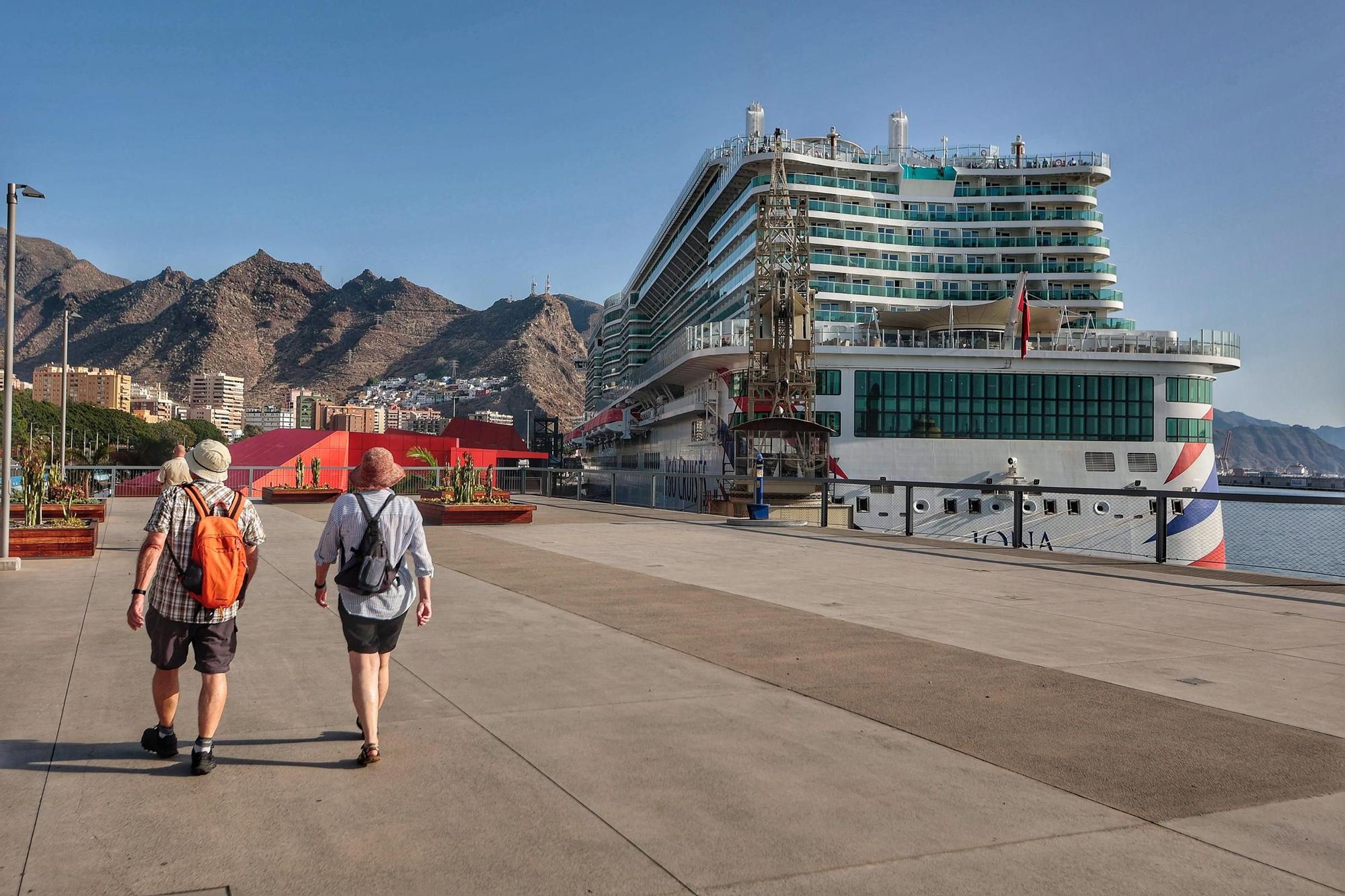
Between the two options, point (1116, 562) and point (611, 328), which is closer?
point (1116, 562)

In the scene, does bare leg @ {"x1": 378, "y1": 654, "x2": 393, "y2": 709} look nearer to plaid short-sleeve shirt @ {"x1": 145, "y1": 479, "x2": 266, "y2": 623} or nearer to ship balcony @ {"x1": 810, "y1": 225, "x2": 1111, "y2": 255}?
plaid short-sleeve shirt @ {"x1": 145, "y1": 479, "x2": 266, "y2": 623}

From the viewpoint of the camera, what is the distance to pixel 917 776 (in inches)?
189

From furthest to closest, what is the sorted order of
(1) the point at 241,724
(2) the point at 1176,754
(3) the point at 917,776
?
(1) the point at 241,724, (2) the point at 1176,754, (3) the point at 917,776

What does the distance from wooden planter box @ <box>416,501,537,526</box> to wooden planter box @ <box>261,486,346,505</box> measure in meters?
9.06

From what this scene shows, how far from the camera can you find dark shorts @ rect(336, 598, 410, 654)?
16.5 feet

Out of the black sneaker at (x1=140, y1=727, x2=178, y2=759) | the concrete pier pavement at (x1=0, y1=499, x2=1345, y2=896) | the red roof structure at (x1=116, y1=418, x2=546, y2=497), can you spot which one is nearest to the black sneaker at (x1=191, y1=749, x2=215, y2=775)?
the concrete pier pavement at (x1=0, y1=499, x2=1345, y2=896)

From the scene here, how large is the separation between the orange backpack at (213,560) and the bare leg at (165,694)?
43 centimetres

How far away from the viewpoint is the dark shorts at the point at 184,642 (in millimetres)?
4918

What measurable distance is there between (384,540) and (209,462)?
41.0 inches

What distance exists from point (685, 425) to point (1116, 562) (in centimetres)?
3783

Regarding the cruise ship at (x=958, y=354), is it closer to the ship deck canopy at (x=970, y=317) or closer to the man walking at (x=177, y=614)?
the ship deck canopy at (x=970, y=317)

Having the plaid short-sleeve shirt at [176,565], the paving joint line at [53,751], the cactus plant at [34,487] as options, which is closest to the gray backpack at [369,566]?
the plaid short-sleeve shirt at [176,565]

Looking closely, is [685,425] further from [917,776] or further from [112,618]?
[917,776]

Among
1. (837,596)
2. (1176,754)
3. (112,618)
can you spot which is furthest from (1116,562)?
(112,618)
